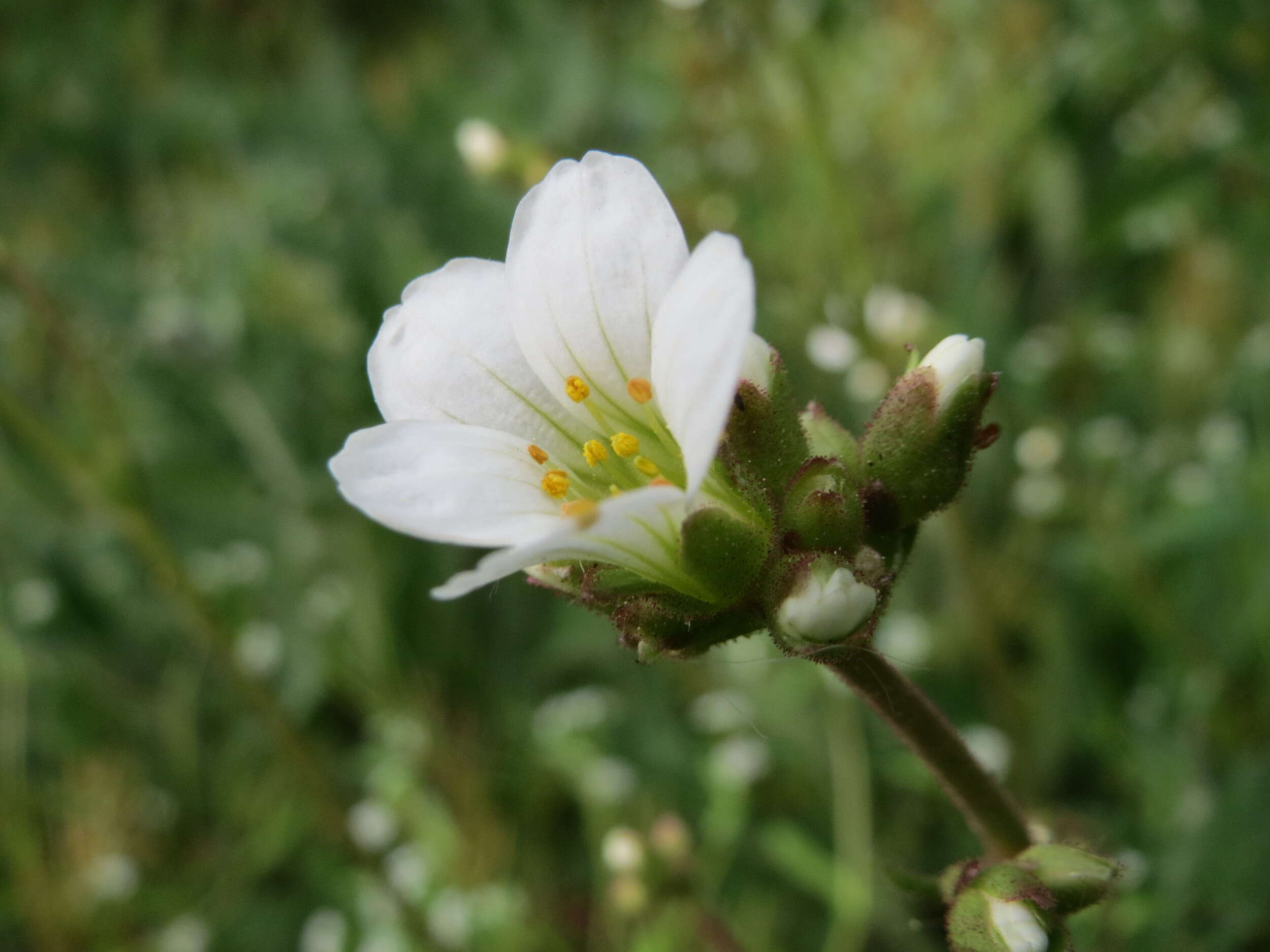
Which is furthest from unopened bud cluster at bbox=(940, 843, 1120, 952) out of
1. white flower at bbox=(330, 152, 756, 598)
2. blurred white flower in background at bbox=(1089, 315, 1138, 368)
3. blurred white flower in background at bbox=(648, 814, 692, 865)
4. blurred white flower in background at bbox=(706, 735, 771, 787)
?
blurred white flower in background at bbox=(1089, 315, 1138, 368)

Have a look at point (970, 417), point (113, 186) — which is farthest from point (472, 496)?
point (113, 186)

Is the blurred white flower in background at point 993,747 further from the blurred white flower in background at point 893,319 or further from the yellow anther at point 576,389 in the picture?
the yellow anther at point 576,389

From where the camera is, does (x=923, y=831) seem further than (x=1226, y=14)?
Yes

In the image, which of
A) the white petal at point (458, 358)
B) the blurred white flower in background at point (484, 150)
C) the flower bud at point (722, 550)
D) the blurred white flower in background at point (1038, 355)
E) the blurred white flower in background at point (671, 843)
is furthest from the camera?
the blurred white flower in background at point (1038, 355)

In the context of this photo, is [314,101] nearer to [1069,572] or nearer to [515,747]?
[515,747]

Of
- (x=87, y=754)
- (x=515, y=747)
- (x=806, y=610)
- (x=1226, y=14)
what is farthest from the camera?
(x=87, y=754)

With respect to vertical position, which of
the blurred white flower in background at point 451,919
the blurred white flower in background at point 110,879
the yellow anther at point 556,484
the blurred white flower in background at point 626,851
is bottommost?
the blurred white flower in background at point 110,879

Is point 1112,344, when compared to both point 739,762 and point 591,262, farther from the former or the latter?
point 591,262

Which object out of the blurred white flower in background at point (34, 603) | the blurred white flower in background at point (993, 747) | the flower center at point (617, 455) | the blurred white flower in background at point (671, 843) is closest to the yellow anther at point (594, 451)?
the flower center at point (617, 455)
